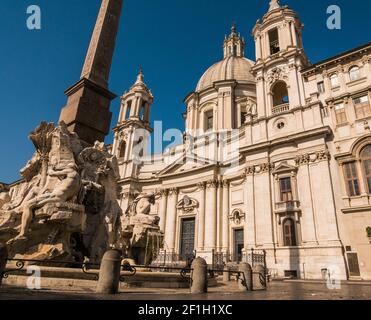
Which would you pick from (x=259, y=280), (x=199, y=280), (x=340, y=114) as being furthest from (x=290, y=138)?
(x=199, y=280)

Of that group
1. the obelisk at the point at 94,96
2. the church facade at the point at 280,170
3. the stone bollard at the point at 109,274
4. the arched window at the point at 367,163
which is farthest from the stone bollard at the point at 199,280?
the arched window at the point at 367,163

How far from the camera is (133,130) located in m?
38.6

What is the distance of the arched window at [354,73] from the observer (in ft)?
68.9

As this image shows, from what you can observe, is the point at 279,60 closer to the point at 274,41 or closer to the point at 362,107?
the point at 274,41

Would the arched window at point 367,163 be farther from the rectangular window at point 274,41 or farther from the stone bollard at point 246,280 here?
the rectangular window at point 274,41

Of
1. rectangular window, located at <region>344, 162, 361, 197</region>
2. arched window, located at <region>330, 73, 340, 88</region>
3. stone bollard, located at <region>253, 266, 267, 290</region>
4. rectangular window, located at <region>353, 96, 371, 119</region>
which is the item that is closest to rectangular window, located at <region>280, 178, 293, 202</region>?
rectangular window, located at <region>344, 162, 361, 197</region>

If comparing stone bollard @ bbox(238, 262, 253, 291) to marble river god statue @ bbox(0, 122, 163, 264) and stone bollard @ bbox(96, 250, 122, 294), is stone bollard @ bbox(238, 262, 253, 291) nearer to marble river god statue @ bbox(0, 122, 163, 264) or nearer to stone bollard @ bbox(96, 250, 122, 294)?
marble river god statue @ bbox(0, 122, 163, 264)

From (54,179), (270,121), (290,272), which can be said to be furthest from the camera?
(270,121)

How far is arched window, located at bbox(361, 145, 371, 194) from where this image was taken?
18.4 meters

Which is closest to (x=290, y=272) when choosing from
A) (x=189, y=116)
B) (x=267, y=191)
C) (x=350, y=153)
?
(x=267, y=191)

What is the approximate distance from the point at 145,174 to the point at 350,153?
2435 cm

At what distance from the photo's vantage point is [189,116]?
3872 centimetres

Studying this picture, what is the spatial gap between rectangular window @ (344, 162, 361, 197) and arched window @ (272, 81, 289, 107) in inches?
413
